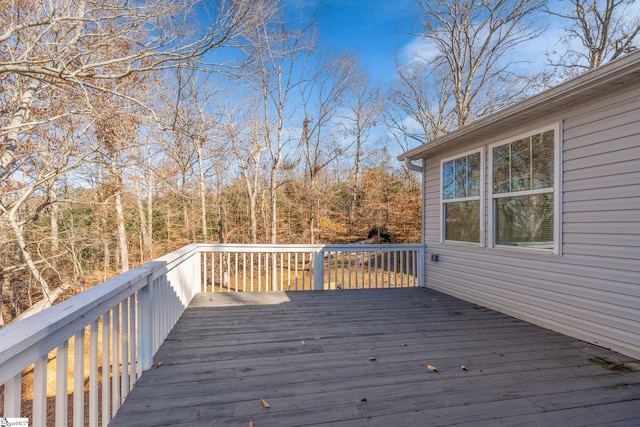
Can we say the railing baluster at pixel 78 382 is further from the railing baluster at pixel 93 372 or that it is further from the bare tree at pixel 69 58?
the bare tree at pixel 69 58

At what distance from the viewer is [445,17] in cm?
958

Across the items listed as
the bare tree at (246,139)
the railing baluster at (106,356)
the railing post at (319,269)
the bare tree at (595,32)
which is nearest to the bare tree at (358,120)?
the bare tree at (246,139)

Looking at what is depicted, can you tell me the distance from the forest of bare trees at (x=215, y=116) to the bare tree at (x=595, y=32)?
0.09 ft

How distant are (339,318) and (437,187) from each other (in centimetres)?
289

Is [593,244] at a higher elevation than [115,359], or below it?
higher

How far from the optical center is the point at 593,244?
2.91 meters

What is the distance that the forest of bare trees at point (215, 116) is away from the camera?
4.52 meters

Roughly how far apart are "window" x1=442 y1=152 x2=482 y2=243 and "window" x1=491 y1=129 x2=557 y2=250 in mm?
326

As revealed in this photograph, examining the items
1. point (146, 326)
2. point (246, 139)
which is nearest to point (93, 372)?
point (146, 326)

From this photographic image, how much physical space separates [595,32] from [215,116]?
36.0 feet

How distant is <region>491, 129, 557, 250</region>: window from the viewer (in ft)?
10.9

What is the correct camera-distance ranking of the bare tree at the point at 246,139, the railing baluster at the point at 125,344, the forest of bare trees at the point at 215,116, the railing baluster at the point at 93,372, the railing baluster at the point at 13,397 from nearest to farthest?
the railing baluster at the point at 13,397 < the railing baluster at the point at 93,372 < the railing baluster at the point at 125,344 < the forest of bare trees at the point at 215,116 < the bare tree at the point at 246,139

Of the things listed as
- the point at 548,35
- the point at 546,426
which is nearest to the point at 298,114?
the point at 548,35

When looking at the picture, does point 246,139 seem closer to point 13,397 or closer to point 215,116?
point 215,116
